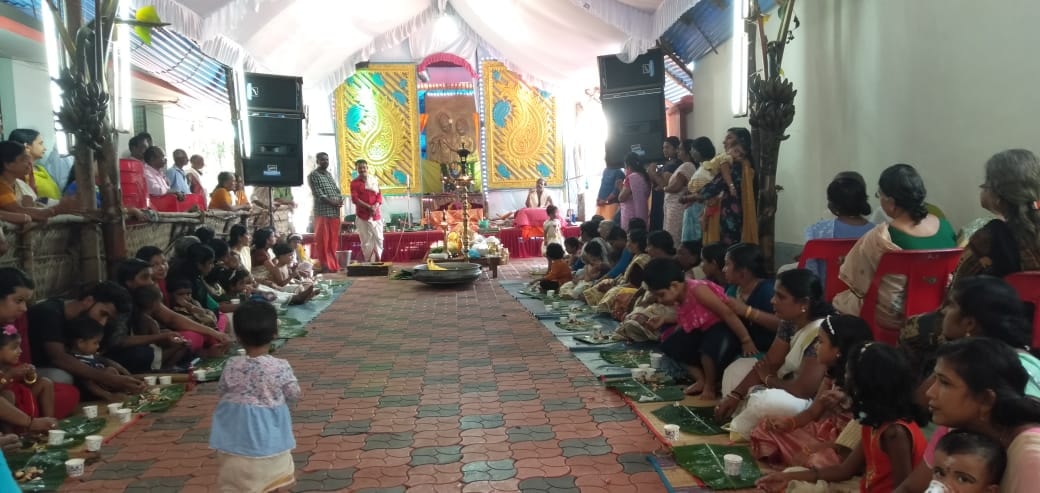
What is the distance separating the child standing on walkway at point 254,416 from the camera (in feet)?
7.29

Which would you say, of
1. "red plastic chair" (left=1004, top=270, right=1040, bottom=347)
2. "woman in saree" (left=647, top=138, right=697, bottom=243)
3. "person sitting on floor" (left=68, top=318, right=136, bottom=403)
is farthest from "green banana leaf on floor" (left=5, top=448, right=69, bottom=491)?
"woman in saree" (left=647, top=138, right=697, bottom=243)

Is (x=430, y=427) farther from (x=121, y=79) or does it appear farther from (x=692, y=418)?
(x=121, y=79)

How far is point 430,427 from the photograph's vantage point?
3320 millimetres

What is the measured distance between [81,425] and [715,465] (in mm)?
2850

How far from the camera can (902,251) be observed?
2779 mm

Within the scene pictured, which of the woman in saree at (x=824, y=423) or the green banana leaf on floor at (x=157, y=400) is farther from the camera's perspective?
the green banana leaf on floor at (x=157, y=400)

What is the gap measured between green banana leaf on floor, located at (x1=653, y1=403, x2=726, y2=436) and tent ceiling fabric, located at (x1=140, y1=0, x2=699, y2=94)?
396 cm

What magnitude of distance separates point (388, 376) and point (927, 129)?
3.30 m

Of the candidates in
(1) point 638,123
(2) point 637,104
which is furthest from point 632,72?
(1) point 638,123

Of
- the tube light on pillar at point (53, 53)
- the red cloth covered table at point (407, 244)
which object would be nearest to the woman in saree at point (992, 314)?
the tube light on pillar at point (53, 53)

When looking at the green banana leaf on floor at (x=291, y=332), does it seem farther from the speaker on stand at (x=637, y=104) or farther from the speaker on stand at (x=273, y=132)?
the speaker on stand at (x=637, y=104)

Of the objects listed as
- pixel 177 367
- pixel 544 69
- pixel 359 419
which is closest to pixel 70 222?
pixel 177 367

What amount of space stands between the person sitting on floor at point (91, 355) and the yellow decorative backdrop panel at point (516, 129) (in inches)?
382

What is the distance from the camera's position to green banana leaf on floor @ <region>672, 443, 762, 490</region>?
2514mm
